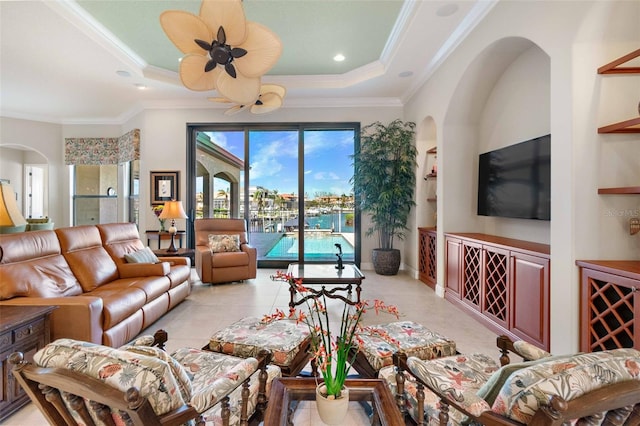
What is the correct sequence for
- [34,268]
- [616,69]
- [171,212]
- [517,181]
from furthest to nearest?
[171,212], [517,181], [34,268], [616,69]

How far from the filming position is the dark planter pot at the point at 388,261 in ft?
16.2

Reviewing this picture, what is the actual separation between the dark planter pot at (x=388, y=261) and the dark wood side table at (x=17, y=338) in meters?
4.16

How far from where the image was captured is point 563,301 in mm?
2057

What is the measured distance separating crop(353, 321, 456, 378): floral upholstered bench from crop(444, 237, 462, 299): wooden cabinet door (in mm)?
1898

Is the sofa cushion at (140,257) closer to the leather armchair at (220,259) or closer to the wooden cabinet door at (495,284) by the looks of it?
the leather armchair at (220,259)

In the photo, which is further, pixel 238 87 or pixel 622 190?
pixel 238 87

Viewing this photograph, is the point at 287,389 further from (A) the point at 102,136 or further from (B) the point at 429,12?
(A) the point at 102,136

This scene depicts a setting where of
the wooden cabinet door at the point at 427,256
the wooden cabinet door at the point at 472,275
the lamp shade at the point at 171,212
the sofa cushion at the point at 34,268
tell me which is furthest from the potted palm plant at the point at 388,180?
the sofa cushion at the point at 34,268

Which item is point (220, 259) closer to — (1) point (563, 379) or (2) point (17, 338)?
(2) point (17, 338)

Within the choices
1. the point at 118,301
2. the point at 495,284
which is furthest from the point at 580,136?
the point at 118,301

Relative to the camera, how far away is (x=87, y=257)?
2.87m

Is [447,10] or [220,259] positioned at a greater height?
[447,10]

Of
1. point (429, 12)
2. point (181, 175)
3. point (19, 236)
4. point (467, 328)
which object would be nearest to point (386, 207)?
point (467, 328)

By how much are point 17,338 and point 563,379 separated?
2.69 meters
